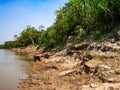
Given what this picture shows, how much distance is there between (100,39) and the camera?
22625 millimetres

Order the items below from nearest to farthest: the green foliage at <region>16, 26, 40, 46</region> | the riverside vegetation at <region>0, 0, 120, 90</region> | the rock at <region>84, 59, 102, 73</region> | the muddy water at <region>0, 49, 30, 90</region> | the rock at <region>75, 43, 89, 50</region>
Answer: the riverside vegetation at <region>0, 0, 120, 90</region>, the rock at <region>84, 59, 102, 73</region>, the muddy water at <region>0, 49, 30, 90</region>, the rock at <region>75, 43, 89, 50</region>, the green foliage at <region>16, 26, 40, 46</region>

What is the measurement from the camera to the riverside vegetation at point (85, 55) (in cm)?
1321

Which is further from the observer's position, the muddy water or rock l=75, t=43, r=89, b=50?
rock l=75, t=43, r=89, b=50

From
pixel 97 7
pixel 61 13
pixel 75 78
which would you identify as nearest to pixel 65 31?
pixel 61 13

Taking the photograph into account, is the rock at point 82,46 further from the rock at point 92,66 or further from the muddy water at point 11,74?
the rock at point 92,66

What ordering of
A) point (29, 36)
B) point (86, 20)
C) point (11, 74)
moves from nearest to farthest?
point (11, 74)
point (86, 20)
point (29, 36)

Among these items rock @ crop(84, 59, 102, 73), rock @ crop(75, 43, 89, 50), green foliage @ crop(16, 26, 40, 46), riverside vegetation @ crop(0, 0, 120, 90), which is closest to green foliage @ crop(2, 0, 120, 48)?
riverside vegetation @ crop(0, 0, 120, 90)

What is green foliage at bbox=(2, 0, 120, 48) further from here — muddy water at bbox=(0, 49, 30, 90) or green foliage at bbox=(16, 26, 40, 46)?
green foliage at bbox=(16, 26, 40, 46)

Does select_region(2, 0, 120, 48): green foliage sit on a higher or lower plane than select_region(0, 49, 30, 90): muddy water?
higher

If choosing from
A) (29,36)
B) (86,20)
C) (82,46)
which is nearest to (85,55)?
(82,46)

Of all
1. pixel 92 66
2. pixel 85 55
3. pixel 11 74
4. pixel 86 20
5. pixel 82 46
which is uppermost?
pixel 86 20

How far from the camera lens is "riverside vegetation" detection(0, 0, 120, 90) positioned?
1321 centimetres

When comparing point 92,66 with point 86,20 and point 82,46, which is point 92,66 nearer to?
point 82,46

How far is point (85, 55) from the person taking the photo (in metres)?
A: 19.8
